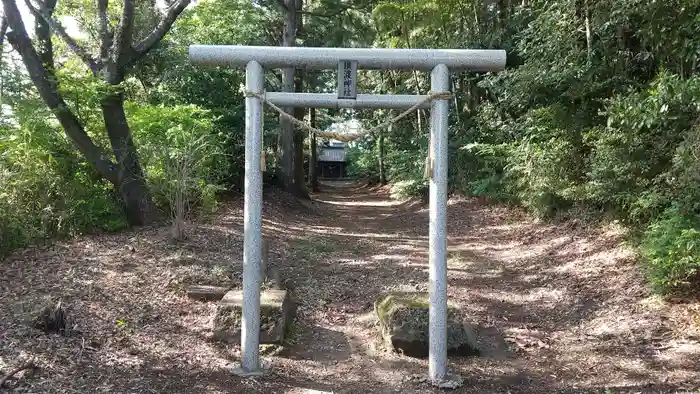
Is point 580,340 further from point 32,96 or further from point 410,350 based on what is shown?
point 32,96

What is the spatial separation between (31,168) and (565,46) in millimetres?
10136

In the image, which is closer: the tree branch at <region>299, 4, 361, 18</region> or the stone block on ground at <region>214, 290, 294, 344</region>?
the stone block on ground at <region>214, 290, 294, 344</region>

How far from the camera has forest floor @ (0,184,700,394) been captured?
4.89m

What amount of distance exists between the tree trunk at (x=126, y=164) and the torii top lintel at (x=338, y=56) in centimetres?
479

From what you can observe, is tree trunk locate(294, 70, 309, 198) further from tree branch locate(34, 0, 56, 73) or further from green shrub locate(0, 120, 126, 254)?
green shrub locate(0, 120, 126, 254)

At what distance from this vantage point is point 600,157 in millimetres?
9359

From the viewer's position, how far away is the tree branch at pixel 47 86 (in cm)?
840

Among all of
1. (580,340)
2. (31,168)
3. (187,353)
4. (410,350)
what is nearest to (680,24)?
(580,340)

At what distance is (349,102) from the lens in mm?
5027

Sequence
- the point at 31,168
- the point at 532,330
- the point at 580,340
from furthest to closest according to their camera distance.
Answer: the point at 31,168, the point at 532,330, the point at 580,340

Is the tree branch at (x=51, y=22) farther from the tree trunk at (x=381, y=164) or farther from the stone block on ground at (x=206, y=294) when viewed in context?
the tree trunk at (x=381, y=164)

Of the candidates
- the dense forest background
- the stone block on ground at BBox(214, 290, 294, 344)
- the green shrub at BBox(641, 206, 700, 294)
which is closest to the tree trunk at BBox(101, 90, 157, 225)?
the dense forest background

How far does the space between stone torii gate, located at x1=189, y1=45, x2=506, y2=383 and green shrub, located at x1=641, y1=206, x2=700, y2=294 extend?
3.09 m

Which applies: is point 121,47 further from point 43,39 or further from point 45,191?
point 45,191
